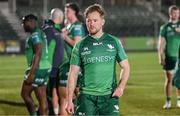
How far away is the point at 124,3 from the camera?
55.1 meters

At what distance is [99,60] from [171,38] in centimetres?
689

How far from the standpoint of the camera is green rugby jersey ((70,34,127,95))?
21.9ft

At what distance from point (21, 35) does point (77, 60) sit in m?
37.4

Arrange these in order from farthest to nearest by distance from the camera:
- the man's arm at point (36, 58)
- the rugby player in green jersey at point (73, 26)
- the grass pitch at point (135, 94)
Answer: the grass pitch at point (135, 94)
the rugby player in green jersey at point (73, 26)
the man's arm at point (36, 58)

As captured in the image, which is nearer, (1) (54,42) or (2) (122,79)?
(2) (122,79)

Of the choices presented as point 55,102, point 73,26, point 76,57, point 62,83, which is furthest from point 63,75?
point 76,57

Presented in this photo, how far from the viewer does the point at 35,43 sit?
30.0 ft

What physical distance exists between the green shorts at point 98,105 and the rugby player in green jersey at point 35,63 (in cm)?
251

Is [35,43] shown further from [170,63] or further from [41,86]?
[170,63]

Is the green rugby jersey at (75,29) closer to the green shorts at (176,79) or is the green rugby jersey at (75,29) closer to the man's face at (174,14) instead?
the man's face at (174,14)

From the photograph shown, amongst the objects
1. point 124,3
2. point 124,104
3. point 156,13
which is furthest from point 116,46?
point 124,3

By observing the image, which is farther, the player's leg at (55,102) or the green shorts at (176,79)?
the green shorts at (176,79)

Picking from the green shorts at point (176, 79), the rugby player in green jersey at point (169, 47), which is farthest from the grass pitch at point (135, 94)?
the rugby player in green jersey at point (169, 47)

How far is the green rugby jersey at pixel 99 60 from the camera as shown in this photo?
6688mm
